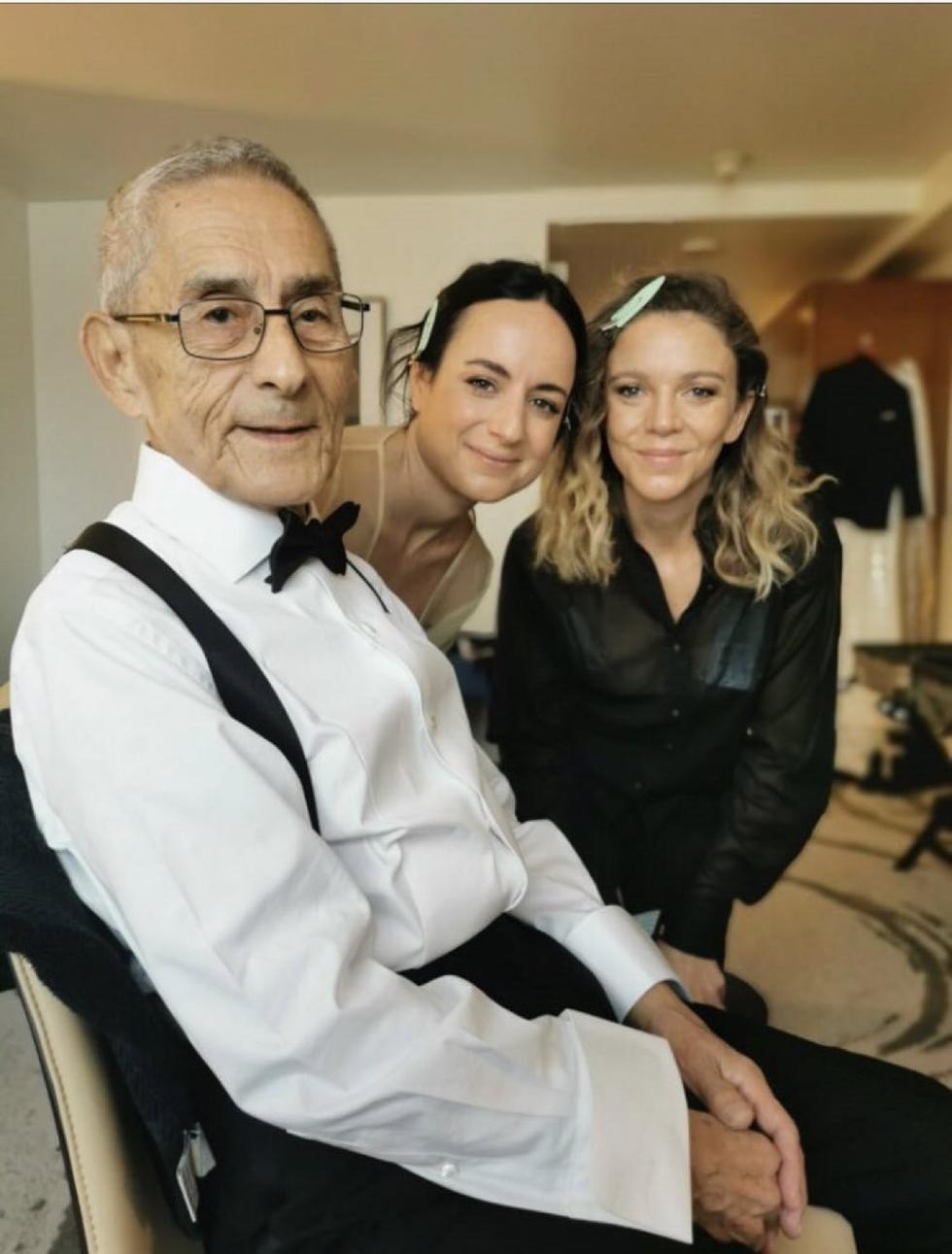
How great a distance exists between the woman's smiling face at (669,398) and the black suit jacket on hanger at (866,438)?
372 centimetres

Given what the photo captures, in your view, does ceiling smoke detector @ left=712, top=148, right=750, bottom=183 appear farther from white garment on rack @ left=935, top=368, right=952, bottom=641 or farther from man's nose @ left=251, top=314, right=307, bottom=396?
man's nose @ left=251, top=314, right=307, bottom=396

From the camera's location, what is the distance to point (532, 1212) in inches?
33.1

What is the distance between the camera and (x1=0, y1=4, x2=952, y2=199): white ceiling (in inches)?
117

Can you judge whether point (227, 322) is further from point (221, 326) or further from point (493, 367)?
point (493, 367)

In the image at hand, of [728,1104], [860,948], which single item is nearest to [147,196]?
[728,1104]

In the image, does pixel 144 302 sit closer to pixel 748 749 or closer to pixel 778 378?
pixel 748 749

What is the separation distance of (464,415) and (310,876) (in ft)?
2.78

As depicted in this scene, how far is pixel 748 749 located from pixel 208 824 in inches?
46.2

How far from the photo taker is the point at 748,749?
169cm

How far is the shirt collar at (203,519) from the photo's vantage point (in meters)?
0.90

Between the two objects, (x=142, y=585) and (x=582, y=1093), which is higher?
(x=142, y=585)

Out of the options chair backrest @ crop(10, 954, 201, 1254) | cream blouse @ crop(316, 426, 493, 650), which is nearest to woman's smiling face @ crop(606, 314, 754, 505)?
cream blouse @ crop(316, 426, 493, 650)

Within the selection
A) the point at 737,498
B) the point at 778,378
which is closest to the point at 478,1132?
the point at 737,498

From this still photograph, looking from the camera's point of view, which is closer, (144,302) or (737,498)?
(144,302)
